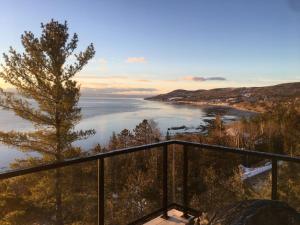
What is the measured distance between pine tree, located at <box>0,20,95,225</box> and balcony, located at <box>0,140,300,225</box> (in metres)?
1.14

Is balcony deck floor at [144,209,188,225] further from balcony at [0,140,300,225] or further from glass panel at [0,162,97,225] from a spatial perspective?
glass panel at [0,162,97,225]

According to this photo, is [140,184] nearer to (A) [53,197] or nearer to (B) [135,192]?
(B) [135,192]

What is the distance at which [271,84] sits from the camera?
3862 centimetres

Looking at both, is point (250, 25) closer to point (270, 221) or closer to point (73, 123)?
point (73, 123)

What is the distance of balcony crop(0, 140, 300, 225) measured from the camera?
290 cm

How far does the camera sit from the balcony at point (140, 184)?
2.90 meters

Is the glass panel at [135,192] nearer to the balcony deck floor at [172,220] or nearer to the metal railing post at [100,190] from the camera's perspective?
the balcony deck floor at [172,220]

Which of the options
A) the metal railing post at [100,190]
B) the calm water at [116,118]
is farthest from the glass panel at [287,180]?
the calm water at [116,118]

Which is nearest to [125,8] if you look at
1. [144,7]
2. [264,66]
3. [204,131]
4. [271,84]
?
[144,7]

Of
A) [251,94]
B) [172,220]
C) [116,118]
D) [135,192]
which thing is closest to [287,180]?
[172,220]

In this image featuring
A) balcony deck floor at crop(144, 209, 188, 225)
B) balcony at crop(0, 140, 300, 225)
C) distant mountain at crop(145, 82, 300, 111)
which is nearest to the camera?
balcony at crop(0, 140, 300, 225)

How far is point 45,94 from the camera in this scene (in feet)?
49.4

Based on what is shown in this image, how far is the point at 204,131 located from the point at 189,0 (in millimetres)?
34737

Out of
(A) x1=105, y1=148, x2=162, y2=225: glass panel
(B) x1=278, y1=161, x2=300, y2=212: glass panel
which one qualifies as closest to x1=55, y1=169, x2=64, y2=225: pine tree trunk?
(A) x1=105, y1=148, x2=162, y2=225: glass panel
